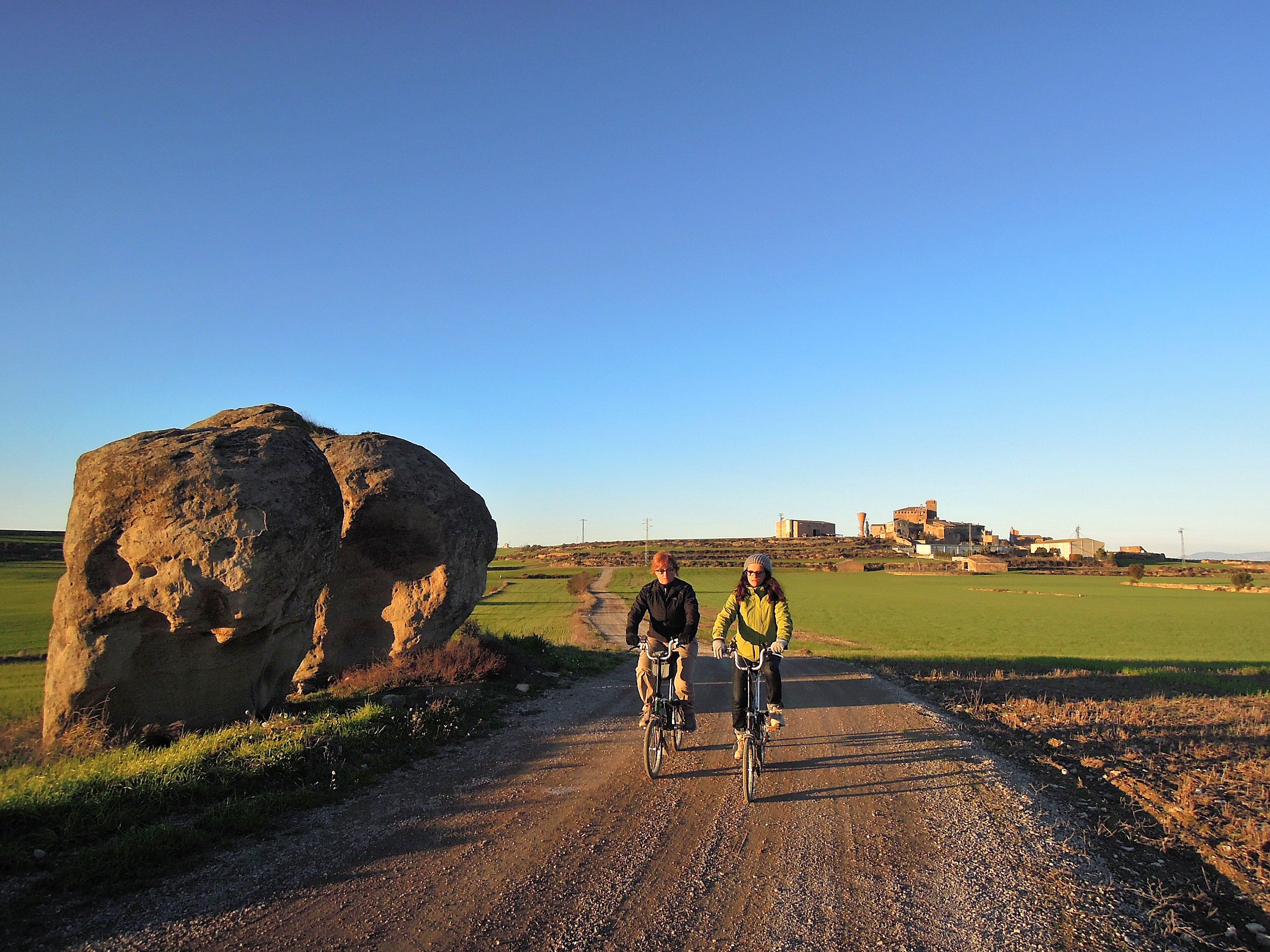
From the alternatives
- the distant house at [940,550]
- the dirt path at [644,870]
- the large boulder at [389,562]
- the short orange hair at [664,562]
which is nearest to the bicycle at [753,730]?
the dirt path at [644,870]

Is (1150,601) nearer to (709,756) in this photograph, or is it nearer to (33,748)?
(709,756)

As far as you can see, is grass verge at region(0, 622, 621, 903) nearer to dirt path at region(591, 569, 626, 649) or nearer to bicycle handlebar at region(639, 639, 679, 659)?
bicycle handlebar at region(639, 639, 679, 659)

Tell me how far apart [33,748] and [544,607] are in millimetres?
46715

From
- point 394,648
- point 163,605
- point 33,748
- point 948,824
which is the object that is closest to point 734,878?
point 948,824

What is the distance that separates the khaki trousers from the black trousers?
67 centimetres

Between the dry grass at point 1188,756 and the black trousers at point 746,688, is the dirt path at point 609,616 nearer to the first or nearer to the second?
the dry grass at point 1188,756

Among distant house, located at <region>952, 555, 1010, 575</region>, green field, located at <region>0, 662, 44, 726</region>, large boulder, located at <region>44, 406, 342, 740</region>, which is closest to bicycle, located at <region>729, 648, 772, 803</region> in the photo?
large boulder, located at <region>44, 406, 342, 740</region>

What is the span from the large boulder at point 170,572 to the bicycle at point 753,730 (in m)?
6.39

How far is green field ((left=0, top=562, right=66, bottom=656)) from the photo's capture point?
2416cm

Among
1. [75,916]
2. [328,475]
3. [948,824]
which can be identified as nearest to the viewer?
[75,916]

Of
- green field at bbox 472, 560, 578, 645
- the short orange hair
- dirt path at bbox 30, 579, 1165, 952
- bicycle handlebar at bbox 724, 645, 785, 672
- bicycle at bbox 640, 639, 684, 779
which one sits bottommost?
green field at bbox 472, 560, 578, 645

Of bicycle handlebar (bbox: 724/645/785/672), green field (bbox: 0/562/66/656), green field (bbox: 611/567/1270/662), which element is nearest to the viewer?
bicycle handlebar (bbox: 724/645/785/672)

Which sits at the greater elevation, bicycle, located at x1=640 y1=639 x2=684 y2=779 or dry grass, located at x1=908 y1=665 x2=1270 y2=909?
bicycle, located at x1=640 y1=639 x2=684 y2=779

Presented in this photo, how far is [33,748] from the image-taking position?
8688mm
